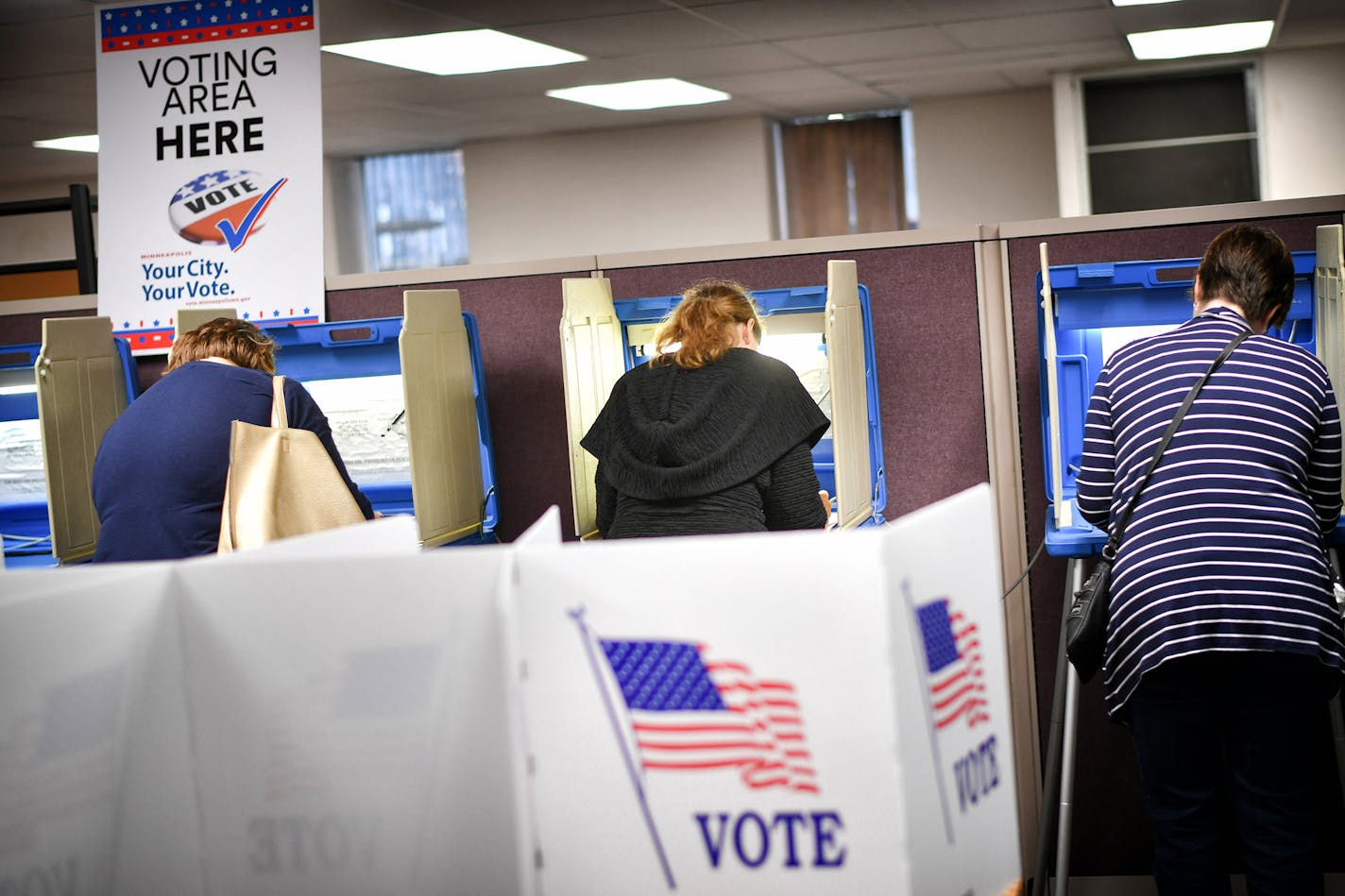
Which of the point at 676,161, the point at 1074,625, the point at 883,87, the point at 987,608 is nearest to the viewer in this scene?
the point at 987,608

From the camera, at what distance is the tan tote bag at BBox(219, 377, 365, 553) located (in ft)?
7.15

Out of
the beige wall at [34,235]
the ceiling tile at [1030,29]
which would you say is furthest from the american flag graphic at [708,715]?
the beige wall at [34,235]

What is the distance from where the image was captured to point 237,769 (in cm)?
110

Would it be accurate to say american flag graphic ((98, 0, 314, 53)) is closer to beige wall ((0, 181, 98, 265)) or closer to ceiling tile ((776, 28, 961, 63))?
ceiling tile ((776, 28, 961, 63))

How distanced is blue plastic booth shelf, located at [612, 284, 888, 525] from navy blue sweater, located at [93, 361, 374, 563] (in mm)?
806

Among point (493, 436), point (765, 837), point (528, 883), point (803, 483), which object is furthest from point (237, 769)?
point (493, 436)

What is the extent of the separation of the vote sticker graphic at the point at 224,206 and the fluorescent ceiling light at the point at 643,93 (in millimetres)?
4511

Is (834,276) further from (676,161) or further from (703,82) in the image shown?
(676,161)

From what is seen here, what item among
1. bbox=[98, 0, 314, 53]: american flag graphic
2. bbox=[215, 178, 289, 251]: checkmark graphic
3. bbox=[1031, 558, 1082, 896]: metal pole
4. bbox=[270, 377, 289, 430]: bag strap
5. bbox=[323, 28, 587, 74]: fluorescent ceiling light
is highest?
bbox=[323, 28, 587, 74]: fluorescent ceiling light

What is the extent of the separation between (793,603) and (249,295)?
236cm

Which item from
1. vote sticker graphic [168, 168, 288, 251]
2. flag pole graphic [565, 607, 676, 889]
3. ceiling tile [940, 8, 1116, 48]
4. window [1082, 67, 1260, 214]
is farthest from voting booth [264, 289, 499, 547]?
window [1082, 67, 1260, 214]

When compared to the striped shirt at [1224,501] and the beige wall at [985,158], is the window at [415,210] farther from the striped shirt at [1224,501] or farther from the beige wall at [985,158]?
the striped shirt at [1224,501]

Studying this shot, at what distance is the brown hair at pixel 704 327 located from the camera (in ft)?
7.46

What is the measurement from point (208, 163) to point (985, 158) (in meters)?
6.69
